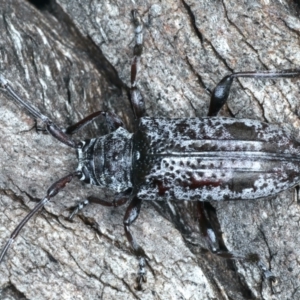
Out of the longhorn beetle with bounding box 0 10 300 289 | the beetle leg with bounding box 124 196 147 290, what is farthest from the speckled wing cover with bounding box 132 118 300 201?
the beetle leg with bounding box 124 196 147 290

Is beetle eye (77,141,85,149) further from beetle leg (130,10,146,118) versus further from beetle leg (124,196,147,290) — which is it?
beetle leg (124,196,147,290)

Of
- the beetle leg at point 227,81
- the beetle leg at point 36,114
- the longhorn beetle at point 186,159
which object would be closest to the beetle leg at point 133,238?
the longhorn beetle at point 186,159

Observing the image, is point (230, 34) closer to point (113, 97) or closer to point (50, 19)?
point (113, 97)

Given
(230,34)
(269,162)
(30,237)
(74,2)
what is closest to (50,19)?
(74,2)

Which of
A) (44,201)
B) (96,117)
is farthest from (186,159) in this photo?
(44,201)

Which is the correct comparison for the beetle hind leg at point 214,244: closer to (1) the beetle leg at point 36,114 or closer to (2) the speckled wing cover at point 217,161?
(2) the speckled wing cover at point 217,161

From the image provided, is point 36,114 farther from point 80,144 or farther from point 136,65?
point 136,65
